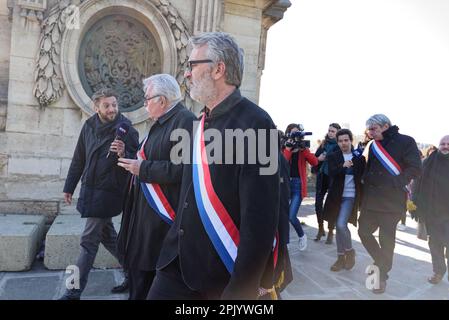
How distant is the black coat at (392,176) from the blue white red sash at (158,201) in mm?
2701

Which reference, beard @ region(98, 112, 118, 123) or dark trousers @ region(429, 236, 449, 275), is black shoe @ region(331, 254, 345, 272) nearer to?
dark trousers @ region(429, 236, 449, 275)

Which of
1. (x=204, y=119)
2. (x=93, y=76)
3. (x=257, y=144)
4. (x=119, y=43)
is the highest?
(x=119, y=43)

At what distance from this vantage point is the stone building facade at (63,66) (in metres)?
5.02

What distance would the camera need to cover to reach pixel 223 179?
1677mm

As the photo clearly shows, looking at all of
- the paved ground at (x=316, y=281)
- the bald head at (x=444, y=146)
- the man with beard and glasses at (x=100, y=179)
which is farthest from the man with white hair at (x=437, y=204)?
the man with beard and glasses at (x=100, y=179)

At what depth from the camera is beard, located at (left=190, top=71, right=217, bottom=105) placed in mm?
1790

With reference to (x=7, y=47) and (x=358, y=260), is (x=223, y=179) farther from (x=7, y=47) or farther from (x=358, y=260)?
(x=7, y=47)

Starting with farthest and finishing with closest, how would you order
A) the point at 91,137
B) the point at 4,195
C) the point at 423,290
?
the point at 4,195 < the point at 423,290 < the point at 91,137

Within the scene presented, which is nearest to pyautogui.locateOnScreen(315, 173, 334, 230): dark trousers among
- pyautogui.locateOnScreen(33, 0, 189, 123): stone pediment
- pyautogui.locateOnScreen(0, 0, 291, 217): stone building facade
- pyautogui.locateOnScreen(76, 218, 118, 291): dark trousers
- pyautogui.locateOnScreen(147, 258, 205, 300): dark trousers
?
pyautogui.locateOnScreen(0, 0, 291, 217): stone building facade

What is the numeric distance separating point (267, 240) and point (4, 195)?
15.5 ft

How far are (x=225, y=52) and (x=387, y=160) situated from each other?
310cm

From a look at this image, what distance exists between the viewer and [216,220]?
1.70 metres

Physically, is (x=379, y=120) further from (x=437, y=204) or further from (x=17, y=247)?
(x=17, y=247)
